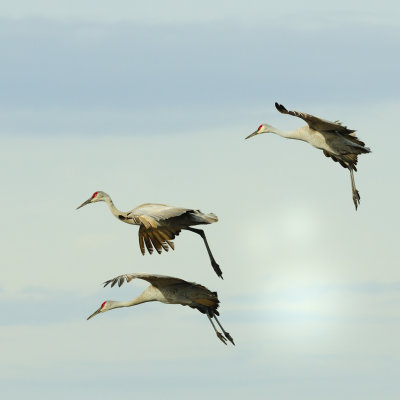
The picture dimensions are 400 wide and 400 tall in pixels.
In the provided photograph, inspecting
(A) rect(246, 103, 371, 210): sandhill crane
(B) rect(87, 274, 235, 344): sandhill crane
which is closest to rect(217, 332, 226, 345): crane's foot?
(B) rect(87, 274, 235, 344): sandhill crane

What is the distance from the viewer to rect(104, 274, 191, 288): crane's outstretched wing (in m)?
31.2

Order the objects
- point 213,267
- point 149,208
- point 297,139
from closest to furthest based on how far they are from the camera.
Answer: point 149,208 < point 213,267 < point 297,139

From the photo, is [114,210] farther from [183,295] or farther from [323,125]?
[323,125]

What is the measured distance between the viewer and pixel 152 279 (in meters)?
32.9

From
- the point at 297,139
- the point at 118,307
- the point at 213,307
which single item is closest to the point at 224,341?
the point at 213,307

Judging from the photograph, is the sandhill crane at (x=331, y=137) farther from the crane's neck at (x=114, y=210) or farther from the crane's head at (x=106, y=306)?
the crane's head at (x=106, y=306)

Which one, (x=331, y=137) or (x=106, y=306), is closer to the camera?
(x=106, y=306)

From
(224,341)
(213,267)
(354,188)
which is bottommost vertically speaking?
(224,341)

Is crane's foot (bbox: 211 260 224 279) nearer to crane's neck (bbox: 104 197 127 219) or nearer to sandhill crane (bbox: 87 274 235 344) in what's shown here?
sandhill crane (bbox: 87 274 235 344)

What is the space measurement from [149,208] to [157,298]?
2342 mm

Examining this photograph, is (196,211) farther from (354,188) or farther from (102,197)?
(354,188)

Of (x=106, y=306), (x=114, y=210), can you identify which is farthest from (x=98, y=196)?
(x=106, y=306)

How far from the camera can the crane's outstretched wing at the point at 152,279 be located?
31.2 metres

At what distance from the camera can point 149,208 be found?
109 feet
